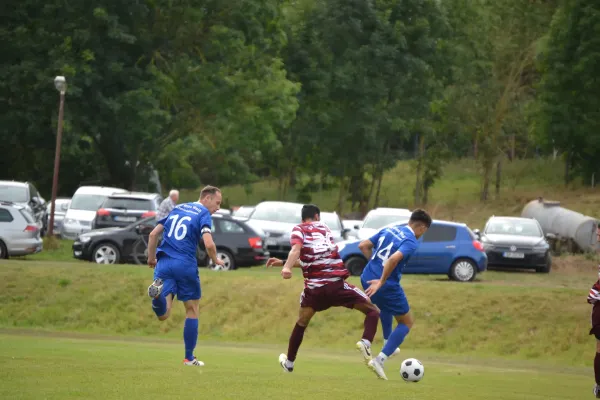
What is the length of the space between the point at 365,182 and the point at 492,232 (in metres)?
26.9

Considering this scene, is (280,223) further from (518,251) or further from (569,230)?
(569,230)

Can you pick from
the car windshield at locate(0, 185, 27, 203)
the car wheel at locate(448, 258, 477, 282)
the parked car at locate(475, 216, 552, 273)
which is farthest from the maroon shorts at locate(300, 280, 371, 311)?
the car windshield at locate(0, 185, 27, 203)

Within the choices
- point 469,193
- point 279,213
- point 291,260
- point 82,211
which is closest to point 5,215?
point 82,211

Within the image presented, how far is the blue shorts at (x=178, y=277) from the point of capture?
13.1 meters

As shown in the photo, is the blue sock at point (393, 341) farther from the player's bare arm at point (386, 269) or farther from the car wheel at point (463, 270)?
the car wheel at point (463, 270)

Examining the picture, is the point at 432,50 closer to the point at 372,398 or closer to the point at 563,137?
the point at 563,137

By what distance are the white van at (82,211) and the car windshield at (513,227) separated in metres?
11.3

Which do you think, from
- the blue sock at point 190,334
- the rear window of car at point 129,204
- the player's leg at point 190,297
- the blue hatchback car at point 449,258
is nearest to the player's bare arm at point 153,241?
the player's leg at point 190,297

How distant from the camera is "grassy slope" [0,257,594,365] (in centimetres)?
2308

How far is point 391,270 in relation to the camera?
12.9m

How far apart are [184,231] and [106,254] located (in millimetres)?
16668

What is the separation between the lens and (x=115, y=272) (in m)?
25.8

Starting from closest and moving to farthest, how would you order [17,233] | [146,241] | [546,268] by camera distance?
[146,241] → [17,233] → [546,268]

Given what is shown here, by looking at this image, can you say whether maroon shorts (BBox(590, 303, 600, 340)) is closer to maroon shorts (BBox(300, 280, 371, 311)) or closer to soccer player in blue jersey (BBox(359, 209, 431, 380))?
soccer player in blue jersey (BBox(359, 209, 431, 380))
